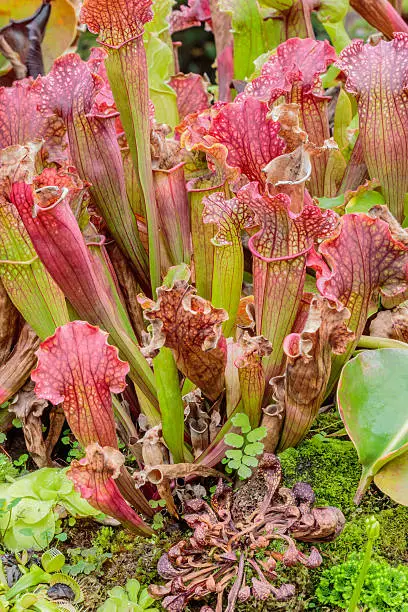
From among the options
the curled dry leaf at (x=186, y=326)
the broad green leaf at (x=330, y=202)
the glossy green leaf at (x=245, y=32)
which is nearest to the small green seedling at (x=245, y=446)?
the curled dry leaf at (x=186, y=326)

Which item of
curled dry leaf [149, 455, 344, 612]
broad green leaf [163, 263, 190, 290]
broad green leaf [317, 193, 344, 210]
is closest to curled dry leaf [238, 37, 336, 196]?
broad green leaf [317, 193, 344, 210]

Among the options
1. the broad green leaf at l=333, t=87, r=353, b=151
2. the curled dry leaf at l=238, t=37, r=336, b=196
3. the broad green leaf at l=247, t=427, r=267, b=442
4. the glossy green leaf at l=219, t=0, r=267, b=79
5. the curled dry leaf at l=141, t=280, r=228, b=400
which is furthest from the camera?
the glossy green leaf at l=219, t=0, r=267, b=79

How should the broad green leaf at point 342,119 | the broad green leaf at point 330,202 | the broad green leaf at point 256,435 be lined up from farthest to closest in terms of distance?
the broad green leaf at point 342,119 → the broad green leaf at point 330,202 → the broad green leaf at point 256,435

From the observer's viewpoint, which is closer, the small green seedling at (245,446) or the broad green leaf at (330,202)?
the small green seedling at (245,446)

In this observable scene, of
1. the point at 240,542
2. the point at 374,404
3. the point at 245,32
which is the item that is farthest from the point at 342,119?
the point at 240,542

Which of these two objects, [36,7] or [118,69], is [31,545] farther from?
[36,7]

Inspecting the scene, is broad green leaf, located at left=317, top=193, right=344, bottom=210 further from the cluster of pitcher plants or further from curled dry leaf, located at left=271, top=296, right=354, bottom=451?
curled dry leaf, located at left=271, top=296, right=354, bottom=451

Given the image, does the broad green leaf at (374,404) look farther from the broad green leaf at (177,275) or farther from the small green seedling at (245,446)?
the broad green leaf at (177,275)
